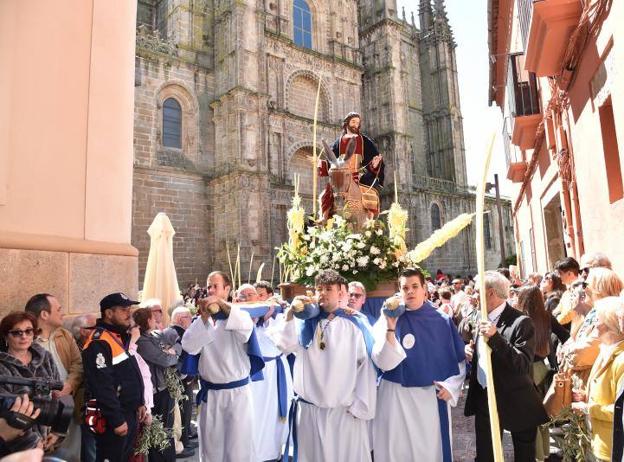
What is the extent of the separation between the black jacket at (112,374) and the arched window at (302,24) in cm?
2552

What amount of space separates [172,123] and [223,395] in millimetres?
19465

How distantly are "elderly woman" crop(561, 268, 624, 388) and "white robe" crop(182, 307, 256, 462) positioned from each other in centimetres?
271

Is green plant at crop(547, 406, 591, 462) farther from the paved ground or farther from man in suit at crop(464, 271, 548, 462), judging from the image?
the paved ground

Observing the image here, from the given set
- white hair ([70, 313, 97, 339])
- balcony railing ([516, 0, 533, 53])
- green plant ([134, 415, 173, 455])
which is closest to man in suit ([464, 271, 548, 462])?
green plant ([134, 415, 173, 455])

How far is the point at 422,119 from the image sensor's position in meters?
37.2

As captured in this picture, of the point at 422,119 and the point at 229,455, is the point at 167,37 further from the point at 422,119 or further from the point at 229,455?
the point at 229,455

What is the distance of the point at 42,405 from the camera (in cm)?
285

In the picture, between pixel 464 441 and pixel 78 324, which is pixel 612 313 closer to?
pixel 464 441

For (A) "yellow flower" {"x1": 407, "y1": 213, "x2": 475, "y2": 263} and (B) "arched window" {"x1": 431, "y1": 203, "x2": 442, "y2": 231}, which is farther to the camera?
(B) "arched window" {"x1": 431, "y1": 203, "x2": 442, "y2": 231}

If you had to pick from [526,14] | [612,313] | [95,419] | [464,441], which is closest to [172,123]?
[526,14]

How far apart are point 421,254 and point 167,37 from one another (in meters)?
21.6

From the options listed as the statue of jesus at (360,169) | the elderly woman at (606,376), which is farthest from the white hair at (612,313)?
the statue of jesus at (360,169)

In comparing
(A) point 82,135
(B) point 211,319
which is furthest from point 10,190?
(B) point 211,319

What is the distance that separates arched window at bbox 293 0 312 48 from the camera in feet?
88.7
